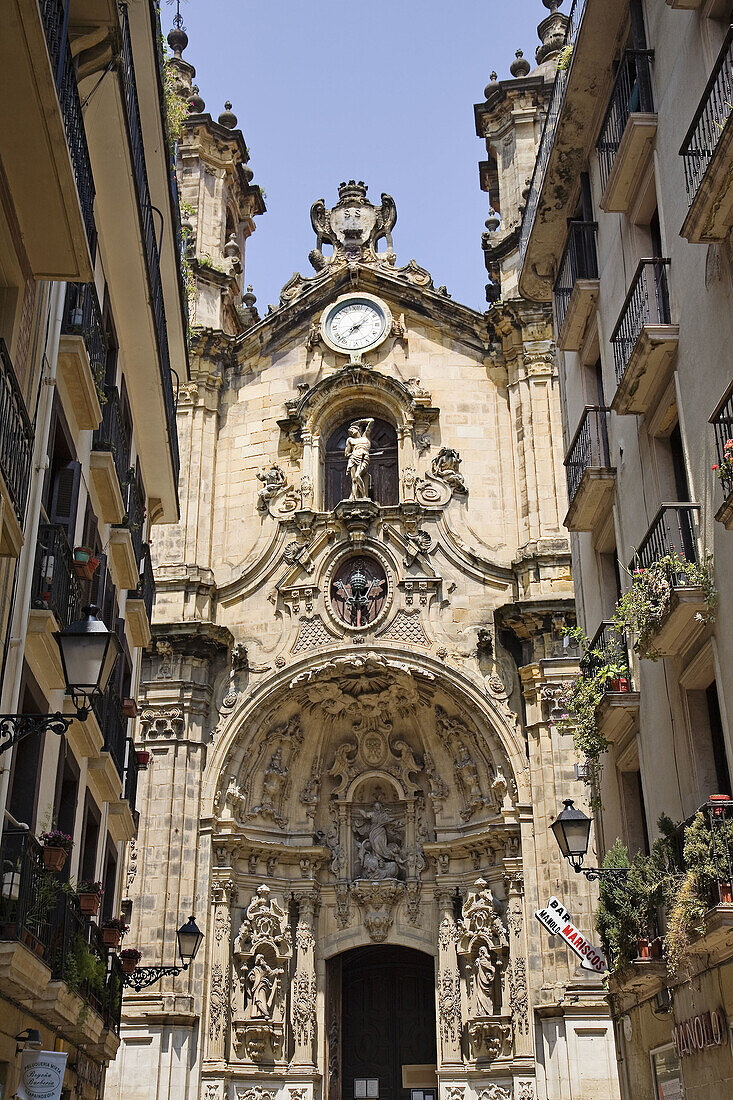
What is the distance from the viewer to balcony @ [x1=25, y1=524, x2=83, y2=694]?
10.8m

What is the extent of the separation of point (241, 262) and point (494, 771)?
14743 mm

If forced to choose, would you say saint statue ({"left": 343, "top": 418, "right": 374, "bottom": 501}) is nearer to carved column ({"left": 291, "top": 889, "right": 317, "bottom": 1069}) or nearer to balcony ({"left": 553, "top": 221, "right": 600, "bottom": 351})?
carved column ({"left": 291, "top": 889, "right": 317, "bottom": 1069})

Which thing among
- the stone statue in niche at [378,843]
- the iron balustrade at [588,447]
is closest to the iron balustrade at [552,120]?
the iron balustrade at [588,447]

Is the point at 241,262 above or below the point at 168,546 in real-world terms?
above

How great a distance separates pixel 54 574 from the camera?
11.2 m

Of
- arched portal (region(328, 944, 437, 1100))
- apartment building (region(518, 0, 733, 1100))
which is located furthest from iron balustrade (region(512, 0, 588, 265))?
arched portal (region(328, 944, 437, 1100))

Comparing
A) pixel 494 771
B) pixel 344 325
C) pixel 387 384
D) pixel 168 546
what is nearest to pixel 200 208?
pixel 344 325

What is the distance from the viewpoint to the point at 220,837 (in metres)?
23.6

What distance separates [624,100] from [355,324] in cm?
1463

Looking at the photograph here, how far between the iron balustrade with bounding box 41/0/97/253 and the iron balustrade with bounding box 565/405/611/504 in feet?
21.7

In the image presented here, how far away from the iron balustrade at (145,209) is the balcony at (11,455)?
13.8 feet

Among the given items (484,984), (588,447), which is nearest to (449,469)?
(484,984)

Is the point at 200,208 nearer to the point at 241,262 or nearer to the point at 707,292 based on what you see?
the point at 241,262

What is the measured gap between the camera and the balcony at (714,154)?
9.62 metres
